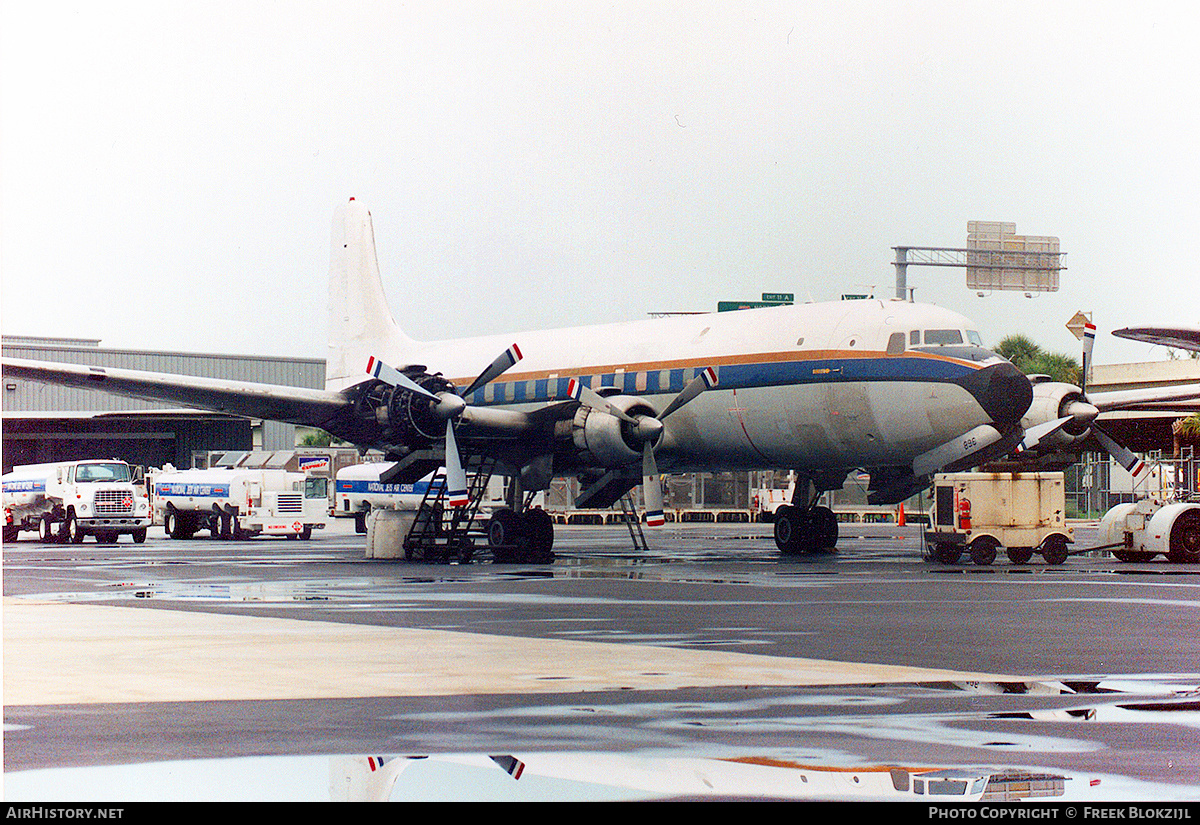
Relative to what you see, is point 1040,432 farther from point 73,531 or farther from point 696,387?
point 73,531

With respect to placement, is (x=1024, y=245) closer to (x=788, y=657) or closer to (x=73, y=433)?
(x=788, y=657)

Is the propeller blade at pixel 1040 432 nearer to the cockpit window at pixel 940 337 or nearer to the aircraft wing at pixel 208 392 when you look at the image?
the cockpit window at pixel 940 337

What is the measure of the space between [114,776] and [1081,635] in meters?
10.8

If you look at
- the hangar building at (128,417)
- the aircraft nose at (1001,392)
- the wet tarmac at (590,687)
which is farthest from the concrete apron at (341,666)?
the hangar building at (128,417)

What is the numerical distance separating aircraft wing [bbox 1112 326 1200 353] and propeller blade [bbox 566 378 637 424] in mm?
10057

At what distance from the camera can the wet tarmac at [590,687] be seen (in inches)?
286

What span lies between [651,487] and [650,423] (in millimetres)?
1371

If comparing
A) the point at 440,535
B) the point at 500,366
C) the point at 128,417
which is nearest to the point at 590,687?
the point at 500,366

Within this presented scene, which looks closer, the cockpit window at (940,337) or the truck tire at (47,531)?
the cockpit window at (940,337)

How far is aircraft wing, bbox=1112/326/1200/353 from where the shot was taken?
866 inches

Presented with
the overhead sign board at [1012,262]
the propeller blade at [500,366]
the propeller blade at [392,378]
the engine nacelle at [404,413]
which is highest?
the overhead sign board at [1012,262]

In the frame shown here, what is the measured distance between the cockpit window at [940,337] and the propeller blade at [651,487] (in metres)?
6.27

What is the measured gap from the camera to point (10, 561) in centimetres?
3058
